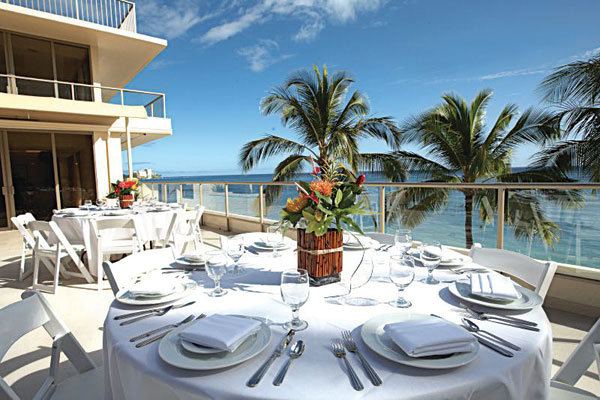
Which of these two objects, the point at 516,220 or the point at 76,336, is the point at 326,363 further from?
the point at 516,220

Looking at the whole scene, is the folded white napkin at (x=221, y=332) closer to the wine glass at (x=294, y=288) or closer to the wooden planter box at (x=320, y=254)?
the wine glass at (x=294, y=288)

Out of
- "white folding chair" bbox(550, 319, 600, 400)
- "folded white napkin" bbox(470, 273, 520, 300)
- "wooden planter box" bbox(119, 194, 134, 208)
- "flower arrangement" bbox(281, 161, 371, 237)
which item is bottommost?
"white folding chair" bbox(550, 319, 600, 400)

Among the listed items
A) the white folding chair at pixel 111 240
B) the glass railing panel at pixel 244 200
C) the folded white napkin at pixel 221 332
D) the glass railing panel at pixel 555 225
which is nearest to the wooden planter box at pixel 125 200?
the white folding chair at pixel 111 240

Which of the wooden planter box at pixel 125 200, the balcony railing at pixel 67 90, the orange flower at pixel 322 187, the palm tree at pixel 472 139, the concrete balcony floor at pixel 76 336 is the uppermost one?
the balcony railing at pixel 67 90

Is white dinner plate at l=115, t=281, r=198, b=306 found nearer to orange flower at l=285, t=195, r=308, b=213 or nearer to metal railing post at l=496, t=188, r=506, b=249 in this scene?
orange flower at l=285, t=195, r=308, b=213

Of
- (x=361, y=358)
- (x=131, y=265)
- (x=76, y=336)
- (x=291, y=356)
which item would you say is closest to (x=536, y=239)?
(x=361, y=358)

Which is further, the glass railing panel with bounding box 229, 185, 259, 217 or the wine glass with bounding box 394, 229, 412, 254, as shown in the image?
the glass railing panel with bounding box 229, 185, 259, 217

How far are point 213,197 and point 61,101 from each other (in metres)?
4.42

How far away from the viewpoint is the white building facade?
25.6 ft

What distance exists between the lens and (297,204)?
136cm

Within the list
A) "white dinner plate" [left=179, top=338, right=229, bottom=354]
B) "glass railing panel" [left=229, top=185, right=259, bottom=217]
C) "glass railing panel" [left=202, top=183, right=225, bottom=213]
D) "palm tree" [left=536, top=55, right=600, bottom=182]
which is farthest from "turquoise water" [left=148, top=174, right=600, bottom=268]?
"palm tree" [left=536, top=55, right=600, bottom=182]

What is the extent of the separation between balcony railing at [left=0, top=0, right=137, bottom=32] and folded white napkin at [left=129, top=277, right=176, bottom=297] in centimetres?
1063

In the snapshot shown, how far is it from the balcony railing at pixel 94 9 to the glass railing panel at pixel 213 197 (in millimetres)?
6099

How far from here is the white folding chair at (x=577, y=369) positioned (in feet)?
3.83
